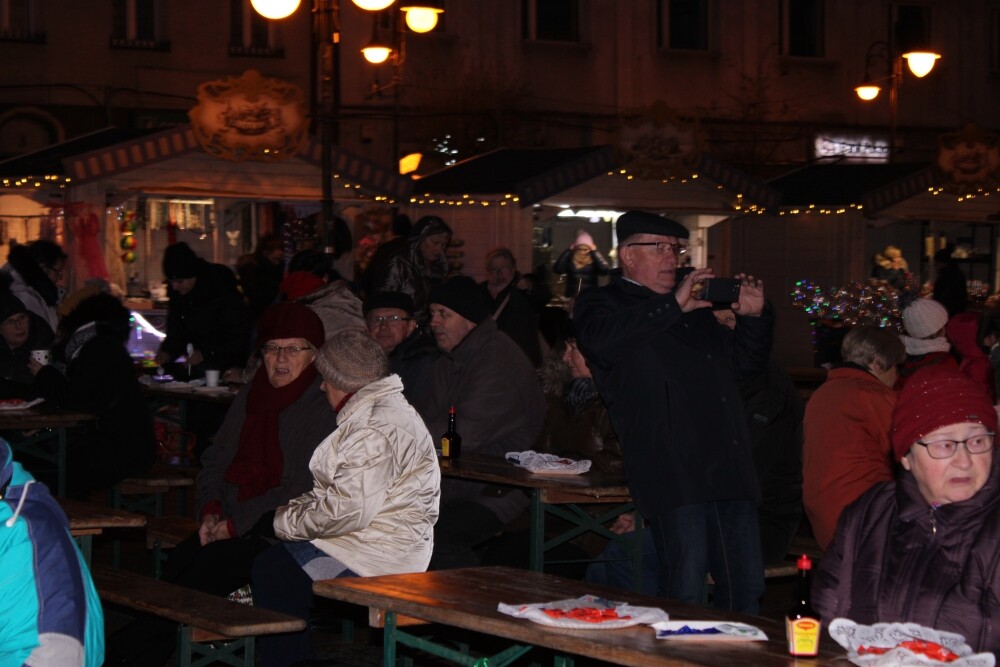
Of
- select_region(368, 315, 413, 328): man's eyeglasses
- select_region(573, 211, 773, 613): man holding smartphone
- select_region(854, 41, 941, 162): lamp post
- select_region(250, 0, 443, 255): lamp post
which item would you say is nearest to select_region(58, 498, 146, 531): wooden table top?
select_region(573, 211, 773, 613): man holding smartphone

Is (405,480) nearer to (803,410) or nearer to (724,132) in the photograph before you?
(803,410)

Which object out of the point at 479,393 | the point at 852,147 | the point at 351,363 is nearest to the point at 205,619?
the point at 351,363

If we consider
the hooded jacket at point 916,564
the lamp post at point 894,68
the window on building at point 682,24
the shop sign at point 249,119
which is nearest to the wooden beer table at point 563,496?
the hooded jacket at point 916,564

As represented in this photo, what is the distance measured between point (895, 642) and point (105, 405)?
5.89m

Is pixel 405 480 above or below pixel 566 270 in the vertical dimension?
below

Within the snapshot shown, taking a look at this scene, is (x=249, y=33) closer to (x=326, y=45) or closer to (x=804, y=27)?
(x=804, y=27)

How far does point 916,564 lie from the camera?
4051mm

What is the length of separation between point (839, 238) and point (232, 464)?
639 inches

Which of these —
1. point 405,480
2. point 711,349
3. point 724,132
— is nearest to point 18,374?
point 405,480

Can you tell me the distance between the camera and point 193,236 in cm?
1823

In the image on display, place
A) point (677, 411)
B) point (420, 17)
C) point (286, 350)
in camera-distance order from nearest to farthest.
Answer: point (677, 411), point (286, 350), point (420, 17)

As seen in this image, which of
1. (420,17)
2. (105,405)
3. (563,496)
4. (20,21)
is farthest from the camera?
(20,21)

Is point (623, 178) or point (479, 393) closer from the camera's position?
point (479, 393)

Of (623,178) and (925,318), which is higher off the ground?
(623,178)
